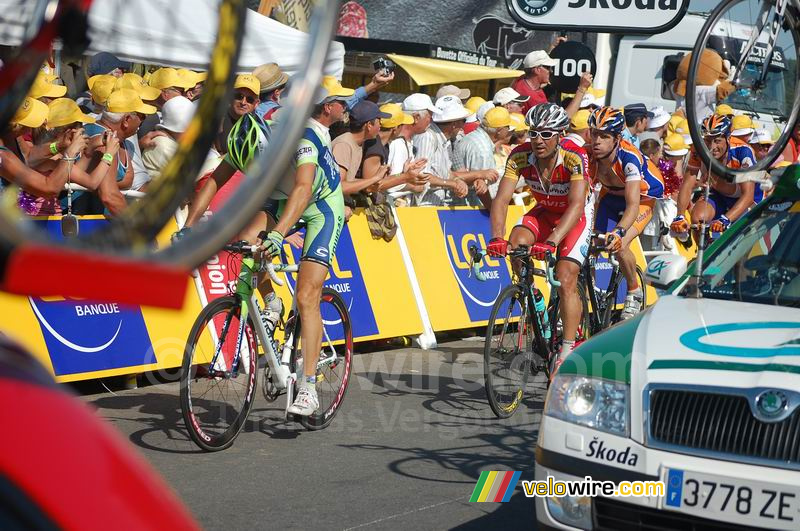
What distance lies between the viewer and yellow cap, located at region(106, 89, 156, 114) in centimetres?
907

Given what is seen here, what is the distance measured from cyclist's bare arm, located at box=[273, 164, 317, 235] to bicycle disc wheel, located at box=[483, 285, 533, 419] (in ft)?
6.43

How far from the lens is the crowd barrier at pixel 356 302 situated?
833 cm

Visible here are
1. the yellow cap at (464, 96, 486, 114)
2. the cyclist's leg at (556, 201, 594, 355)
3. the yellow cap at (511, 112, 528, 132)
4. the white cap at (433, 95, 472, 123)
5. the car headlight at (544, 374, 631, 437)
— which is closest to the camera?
the car headlight at (544, 374, 631, 437)

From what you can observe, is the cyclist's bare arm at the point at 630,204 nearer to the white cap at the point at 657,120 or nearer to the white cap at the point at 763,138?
the white cap at the point at 763,138

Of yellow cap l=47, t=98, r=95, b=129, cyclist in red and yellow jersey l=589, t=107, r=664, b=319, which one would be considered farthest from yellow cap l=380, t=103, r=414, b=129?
yellow cap l=47, t=98, r=95, b=129

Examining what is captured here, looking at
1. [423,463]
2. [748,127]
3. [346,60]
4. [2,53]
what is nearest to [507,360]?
[423,463]

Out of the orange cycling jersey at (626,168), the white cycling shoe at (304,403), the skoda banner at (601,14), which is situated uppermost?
the skoda banner at (601,14)

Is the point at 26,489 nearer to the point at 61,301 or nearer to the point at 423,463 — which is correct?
the point at 423,463

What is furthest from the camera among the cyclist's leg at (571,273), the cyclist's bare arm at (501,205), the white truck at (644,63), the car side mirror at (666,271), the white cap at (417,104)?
the white truck at (644,63)

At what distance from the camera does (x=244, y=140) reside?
678cm

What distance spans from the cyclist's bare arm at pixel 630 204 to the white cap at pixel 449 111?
2.83 m

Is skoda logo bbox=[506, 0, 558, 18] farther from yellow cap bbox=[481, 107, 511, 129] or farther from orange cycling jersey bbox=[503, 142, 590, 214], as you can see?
yellow cap bbox=[481, 107, 511, 129]

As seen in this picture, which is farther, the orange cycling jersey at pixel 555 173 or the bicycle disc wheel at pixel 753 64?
the orange cycling jersey at pixel 555 173

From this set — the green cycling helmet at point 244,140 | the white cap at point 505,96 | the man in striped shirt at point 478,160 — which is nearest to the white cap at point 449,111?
the man in striped shirt at point 478,160
